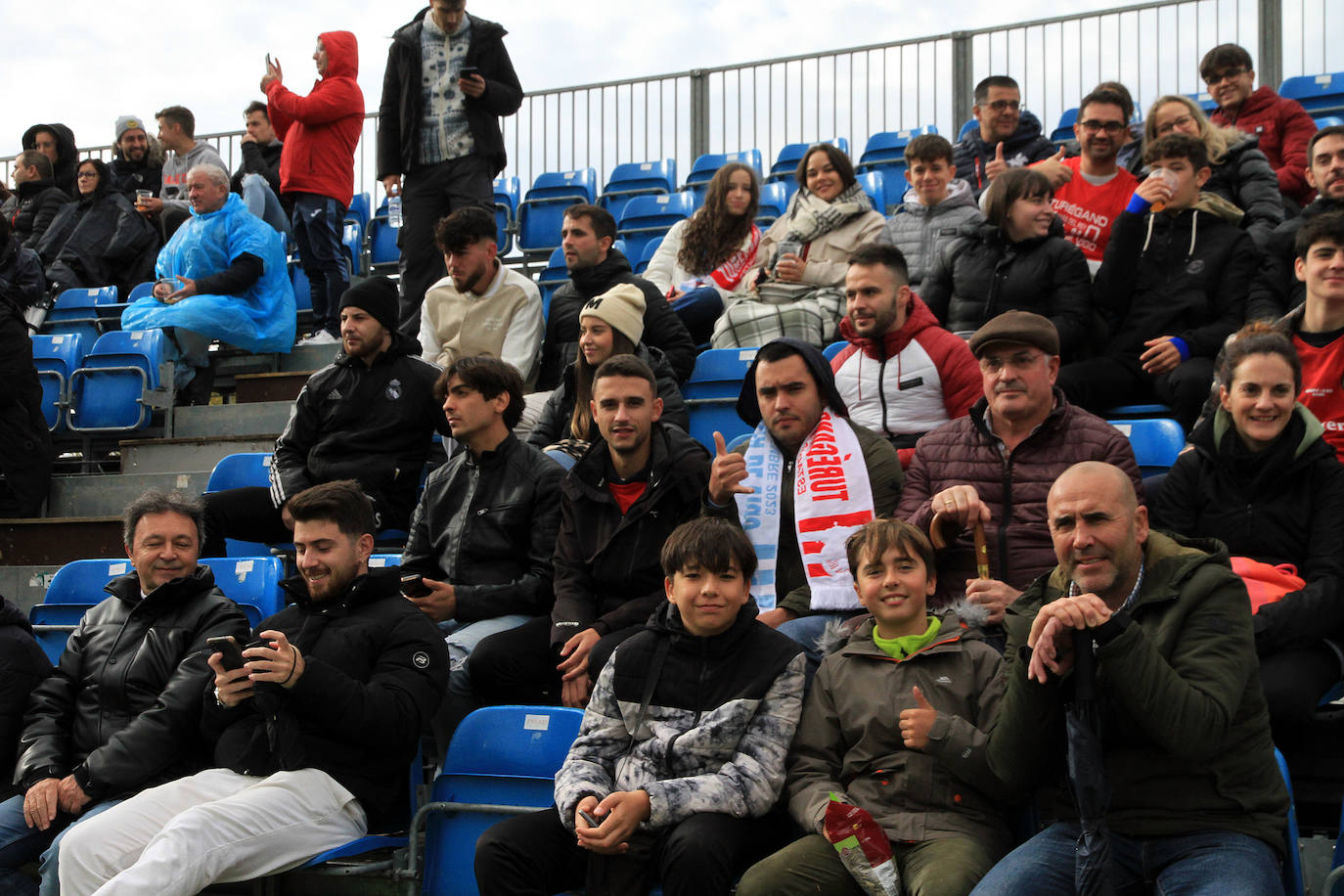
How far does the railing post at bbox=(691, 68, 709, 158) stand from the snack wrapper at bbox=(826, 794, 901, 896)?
910 centimetres

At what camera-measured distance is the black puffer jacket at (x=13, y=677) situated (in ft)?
12.7

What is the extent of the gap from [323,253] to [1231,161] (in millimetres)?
5049

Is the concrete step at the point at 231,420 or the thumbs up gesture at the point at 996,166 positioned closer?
the thumbs up gesture at the point at 996,166

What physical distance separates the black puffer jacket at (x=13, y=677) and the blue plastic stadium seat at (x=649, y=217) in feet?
16.8

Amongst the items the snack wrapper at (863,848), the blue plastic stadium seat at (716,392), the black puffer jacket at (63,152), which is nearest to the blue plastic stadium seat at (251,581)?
the blue plastic stadium seat at (716,392)

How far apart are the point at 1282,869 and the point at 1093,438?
48.5 inches

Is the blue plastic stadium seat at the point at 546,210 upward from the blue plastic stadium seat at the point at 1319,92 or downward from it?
downward

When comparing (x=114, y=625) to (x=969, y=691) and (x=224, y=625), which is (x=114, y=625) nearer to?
(x=224, y=625)

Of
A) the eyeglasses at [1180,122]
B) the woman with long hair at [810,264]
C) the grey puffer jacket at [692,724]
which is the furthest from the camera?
the woman with long hair at [810,264]

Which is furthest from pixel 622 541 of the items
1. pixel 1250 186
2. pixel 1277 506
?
pixel 1250 186

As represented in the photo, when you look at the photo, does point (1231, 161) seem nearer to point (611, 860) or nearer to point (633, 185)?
point (611, 860)

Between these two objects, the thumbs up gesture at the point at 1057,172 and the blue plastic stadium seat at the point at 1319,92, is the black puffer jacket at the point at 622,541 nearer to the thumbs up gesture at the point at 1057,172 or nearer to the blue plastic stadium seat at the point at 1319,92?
the thumbs up gesture at the point at 1057,172

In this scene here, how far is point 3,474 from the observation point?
619cm

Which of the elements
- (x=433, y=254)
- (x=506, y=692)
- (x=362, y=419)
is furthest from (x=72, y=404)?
(x=506, y=692)
